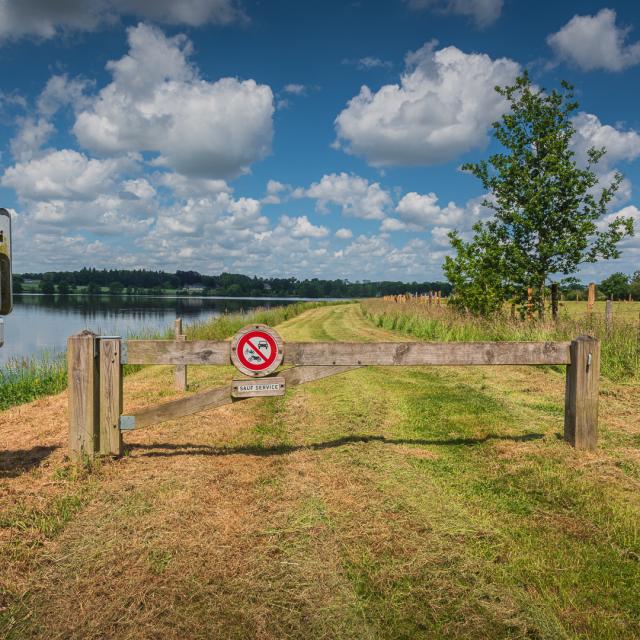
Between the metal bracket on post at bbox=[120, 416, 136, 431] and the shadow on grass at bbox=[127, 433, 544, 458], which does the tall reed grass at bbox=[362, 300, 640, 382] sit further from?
the metal bracket on post at bbox=[120, 416, 136, 431]

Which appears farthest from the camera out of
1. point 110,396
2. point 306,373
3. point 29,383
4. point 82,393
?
point 29,383

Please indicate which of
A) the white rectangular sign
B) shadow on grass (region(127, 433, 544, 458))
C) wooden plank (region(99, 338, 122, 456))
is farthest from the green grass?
the white rectangular sign

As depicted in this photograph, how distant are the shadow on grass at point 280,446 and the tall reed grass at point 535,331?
5.06m

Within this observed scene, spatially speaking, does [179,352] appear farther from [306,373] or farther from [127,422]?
[306,373]

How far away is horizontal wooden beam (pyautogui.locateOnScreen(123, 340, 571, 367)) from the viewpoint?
5.39 metres

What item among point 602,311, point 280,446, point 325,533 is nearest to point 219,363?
point 280,446

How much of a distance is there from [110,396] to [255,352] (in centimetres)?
159

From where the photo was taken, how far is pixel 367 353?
555 cm

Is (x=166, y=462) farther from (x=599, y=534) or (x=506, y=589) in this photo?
(x=599, y=534)

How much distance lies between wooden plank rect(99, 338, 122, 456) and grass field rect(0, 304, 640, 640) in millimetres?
263

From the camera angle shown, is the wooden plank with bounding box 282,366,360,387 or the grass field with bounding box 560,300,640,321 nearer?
the wooden plank with bounding box 282,366,360,387

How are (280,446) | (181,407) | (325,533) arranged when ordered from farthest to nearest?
(280,446), (181,407), (325,533)

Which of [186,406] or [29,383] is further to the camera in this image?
[29,383]

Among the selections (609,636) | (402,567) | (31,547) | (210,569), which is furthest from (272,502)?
(609,636)
